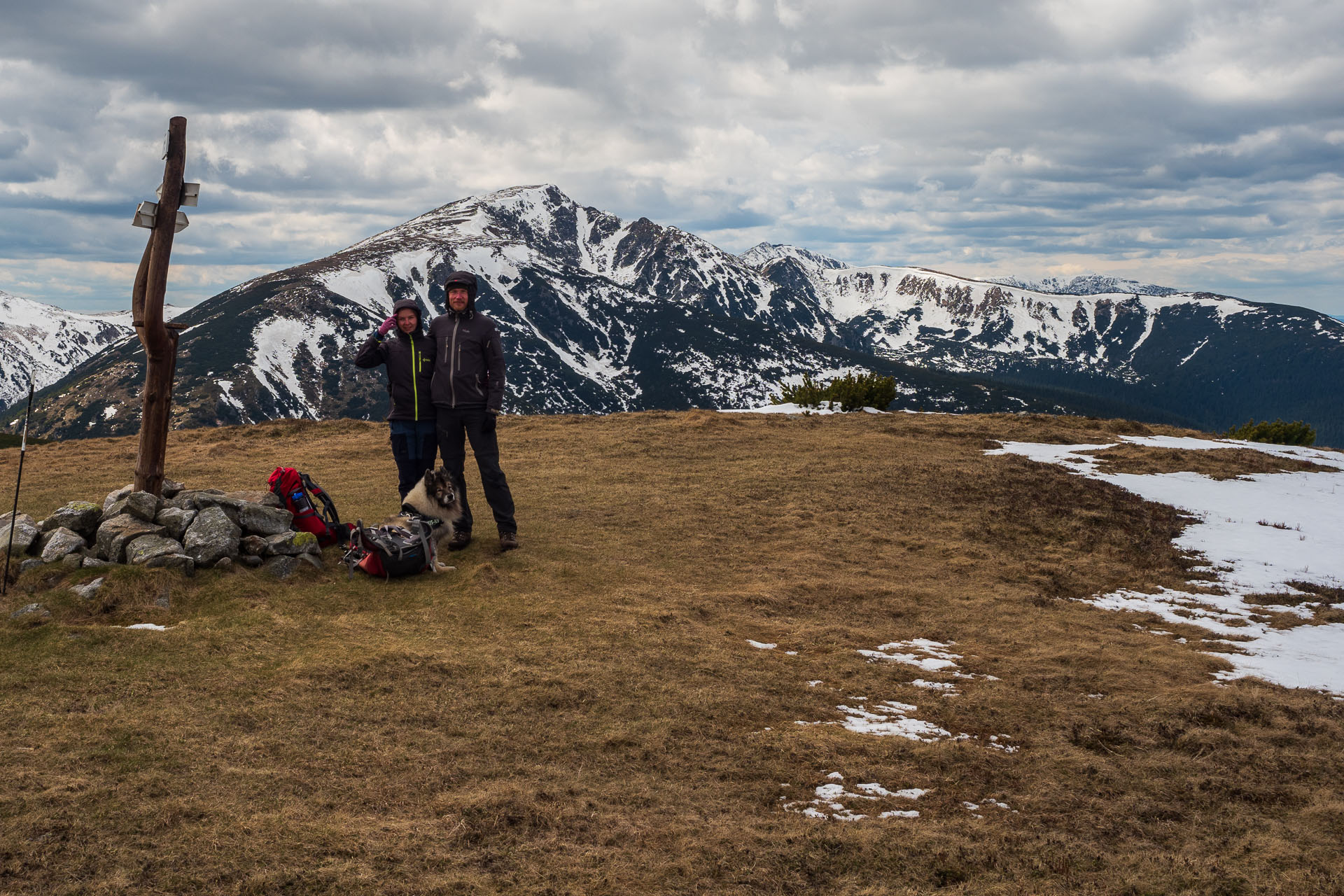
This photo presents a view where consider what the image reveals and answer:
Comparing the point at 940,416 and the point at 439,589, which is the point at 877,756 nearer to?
the point at 439,589

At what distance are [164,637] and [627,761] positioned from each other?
17.5ft

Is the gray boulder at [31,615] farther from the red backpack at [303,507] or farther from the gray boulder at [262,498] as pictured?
the red backpack at [303,507]

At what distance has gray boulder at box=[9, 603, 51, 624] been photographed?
341 inches

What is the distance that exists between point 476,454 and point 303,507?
267cm

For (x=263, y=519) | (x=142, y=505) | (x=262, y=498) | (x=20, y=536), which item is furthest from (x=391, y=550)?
(x=20, y=536)

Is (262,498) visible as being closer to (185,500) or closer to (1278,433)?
(185,500)

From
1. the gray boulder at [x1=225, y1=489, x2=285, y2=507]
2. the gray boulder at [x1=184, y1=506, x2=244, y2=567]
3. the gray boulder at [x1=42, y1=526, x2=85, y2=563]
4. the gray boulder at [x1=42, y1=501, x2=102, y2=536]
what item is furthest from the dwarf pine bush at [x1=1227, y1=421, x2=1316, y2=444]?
the gray boulder at [x1=42, y1=526, x2=85, y2=563]

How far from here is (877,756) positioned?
275 inches

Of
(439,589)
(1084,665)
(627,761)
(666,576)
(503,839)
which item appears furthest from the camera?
(666,576)

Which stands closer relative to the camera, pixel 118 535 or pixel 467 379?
pixel 118 535

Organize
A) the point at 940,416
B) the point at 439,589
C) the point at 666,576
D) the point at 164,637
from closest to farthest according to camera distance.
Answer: the point at 164,637
the point at 439,589
the point at 666,576
the point at 940,416

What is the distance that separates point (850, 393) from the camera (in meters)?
37.7

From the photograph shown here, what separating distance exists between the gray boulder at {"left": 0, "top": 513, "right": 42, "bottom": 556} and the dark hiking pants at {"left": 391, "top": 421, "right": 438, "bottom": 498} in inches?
180

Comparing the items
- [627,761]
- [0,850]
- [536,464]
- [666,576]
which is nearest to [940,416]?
[536,464]
